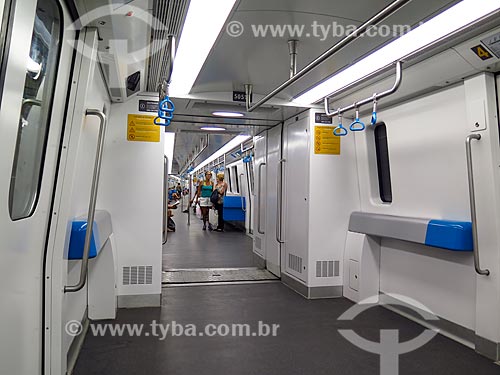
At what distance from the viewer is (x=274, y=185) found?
5.51m

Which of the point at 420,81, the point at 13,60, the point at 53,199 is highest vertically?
the point at 420,81

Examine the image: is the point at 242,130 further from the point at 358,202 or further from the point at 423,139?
the point at 423,139

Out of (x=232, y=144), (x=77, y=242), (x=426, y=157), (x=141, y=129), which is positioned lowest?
(x=77, y=242)

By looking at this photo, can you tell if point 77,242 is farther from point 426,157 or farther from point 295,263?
point 426,157

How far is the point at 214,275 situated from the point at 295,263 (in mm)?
1345

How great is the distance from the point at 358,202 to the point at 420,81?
1756 millimetres

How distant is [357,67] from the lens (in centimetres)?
333

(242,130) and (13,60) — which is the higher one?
(242,130)

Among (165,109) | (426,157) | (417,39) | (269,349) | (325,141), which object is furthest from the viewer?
(325,141)

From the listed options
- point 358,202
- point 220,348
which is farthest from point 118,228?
point 358,202

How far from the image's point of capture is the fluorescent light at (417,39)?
218cm

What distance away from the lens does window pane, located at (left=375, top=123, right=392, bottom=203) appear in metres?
4.25

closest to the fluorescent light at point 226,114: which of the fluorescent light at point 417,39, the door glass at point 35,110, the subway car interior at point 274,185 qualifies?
the subway car interior at point 274,185

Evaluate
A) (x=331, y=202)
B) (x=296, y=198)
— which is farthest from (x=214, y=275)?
(x=331, y=202)
